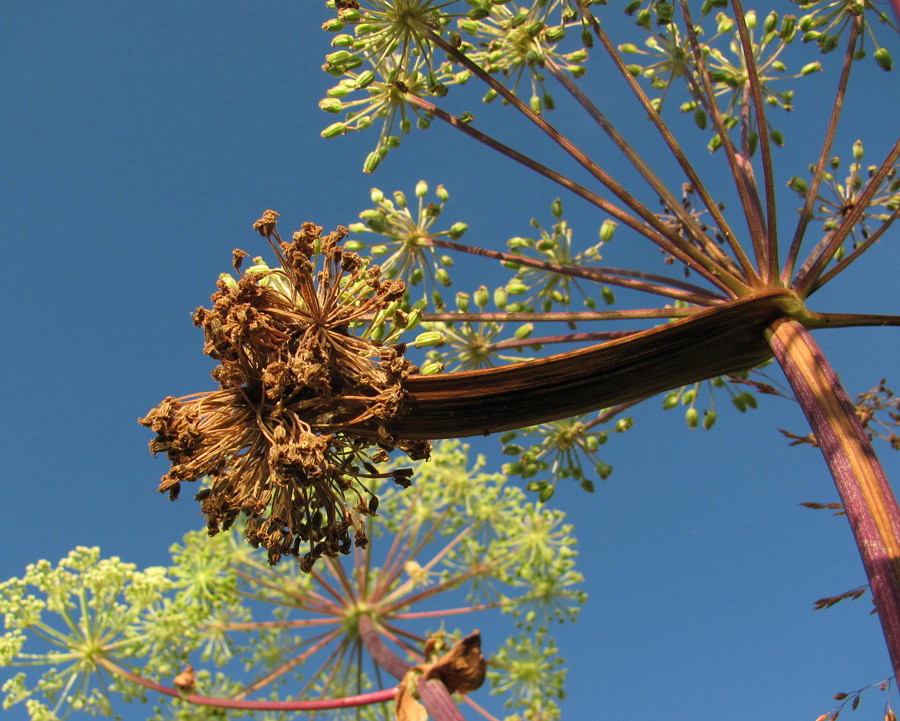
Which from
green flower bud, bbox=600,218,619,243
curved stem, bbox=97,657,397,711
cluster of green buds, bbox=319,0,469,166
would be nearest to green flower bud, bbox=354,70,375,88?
cluster of green buds, bbox=319,0,469,166

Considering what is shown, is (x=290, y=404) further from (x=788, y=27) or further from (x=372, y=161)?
(x=788, y=27)

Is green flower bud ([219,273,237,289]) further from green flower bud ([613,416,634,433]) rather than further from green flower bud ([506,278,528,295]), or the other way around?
green flower bud ([613,416,634,433])

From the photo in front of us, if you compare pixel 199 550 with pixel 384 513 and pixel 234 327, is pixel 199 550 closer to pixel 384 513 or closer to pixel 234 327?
pixel 384 513

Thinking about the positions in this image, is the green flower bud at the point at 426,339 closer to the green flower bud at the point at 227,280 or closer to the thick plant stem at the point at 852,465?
the green flower bud at the point at 227,280

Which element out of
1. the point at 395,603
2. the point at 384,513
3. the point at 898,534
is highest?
the point at 384,513

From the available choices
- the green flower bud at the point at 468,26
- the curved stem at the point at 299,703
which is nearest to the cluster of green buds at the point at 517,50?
the green flower bud at the point at 468,26

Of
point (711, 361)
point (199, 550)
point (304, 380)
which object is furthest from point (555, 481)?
point (199, 550)
